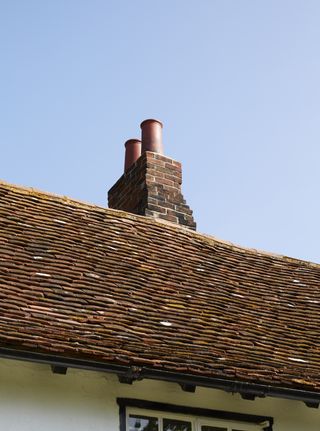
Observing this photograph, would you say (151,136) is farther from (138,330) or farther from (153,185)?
(138,330)

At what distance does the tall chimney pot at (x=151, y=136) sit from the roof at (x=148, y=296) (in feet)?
4.91

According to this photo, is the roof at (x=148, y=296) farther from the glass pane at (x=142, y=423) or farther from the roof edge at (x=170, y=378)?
the glass pane at (x=142, y=423)

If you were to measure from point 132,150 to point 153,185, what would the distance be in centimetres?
124

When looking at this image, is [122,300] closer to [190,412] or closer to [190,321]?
[190,321]

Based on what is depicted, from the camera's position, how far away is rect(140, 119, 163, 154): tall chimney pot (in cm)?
1380

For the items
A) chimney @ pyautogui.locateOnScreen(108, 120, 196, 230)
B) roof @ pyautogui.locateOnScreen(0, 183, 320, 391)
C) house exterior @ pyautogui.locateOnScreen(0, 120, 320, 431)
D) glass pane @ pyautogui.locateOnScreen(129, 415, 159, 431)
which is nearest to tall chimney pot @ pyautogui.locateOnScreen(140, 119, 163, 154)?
chimney @ pyautogui.locateOnScreen(108, 120, 196, 230)

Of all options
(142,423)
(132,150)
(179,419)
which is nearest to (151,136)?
(132,150)

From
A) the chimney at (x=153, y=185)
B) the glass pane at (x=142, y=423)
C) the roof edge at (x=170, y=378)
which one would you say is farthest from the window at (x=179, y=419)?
the chimney at (x=153, y=185)

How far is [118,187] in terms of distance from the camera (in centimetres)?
1416

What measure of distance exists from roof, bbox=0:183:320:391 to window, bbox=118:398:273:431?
0.49m

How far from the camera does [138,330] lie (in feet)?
28.9

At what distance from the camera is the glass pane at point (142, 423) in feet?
27.5

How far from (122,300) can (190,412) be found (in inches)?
56.9

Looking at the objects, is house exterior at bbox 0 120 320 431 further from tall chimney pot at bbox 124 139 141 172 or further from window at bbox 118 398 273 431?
tall chimney pot at bbox 124 139 141 172
